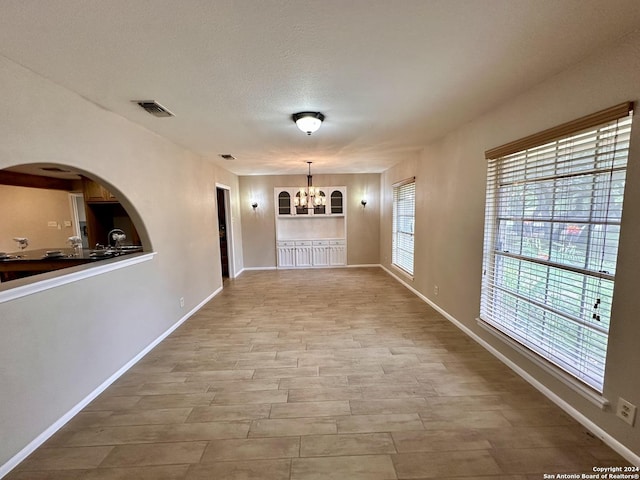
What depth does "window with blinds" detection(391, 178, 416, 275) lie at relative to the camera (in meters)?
4.98

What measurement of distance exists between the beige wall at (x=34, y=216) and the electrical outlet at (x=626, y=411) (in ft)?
28.1

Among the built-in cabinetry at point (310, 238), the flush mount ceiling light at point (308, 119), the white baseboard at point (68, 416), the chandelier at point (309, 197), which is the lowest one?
the white baseboard at point (68, 416)

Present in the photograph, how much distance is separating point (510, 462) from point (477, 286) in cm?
169

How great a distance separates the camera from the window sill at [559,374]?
166 centimetres

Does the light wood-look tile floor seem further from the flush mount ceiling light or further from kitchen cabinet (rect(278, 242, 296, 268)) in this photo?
kitchen cabinet (rect(278, 242, 296, 268))

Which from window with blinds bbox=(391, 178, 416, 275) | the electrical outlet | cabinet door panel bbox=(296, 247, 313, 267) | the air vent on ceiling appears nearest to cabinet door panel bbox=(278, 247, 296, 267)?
cabinet door panel bbox=(296, 247, 313, 267)

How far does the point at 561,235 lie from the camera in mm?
1943

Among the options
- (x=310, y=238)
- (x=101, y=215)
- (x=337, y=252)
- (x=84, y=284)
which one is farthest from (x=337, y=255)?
(x=84, y=284)

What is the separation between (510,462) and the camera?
1.52m

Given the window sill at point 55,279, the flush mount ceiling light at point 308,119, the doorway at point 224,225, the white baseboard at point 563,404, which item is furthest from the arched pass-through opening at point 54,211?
the white baseboard at point 563,404

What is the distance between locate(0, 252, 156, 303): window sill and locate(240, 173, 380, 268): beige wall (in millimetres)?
4300

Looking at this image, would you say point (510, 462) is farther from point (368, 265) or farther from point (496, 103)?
point (368, 265)

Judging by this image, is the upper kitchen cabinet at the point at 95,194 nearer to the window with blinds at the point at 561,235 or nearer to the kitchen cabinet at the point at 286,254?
the kitchen cabinet at the point at 286,254

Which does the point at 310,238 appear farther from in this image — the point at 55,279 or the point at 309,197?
the point at 55,279
